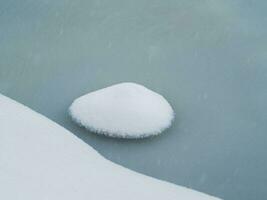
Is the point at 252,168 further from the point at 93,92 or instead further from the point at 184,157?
the point at 93,92

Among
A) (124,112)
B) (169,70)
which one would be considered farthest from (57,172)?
(169,70)

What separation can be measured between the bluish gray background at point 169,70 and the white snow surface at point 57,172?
635 millimetres

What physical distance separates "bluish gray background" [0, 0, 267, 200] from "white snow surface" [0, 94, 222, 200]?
2.08 feet

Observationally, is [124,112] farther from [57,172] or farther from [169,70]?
[57,172]

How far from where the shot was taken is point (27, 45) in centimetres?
489

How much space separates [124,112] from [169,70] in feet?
3.35

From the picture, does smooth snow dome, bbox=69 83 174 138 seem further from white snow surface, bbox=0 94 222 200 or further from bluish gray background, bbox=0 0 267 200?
white snow surface, bbox=0 94 222 200

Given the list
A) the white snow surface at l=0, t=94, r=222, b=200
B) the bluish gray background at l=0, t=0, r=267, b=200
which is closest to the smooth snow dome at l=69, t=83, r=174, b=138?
the bluish gray background at l=0, t=0, r=267, b=200

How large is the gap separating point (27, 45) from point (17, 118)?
205 centimetres

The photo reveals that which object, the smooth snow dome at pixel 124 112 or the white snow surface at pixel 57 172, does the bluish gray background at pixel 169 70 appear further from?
the white snow surface at pixel 57 172

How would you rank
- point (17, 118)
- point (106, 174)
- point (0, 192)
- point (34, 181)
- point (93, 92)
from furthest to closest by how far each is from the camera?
1. point (93, 92)
2. point (17, 118)
3. point (106, 174)
4. point (34, 181)
5. point (0, 192)

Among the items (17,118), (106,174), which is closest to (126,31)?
(17,118)

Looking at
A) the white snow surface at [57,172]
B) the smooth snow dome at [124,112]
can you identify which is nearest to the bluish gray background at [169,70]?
the smooth snow dome at [124,112]

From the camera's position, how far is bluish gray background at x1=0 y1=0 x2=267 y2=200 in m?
3.45
